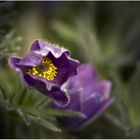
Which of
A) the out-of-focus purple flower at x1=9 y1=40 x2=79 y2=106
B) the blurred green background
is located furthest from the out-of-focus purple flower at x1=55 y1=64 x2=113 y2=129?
the out-of-focus purple flower at x1=9 y1=40 x2=79 y2=106

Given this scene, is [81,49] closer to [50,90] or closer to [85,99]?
[85,99]

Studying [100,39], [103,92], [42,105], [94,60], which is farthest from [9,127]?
[100,39]

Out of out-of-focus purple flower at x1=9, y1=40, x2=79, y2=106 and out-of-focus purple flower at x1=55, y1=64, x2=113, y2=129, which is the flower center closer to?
out-of-focus purple flower at x1=9, y1=40, x2=79, y2=106

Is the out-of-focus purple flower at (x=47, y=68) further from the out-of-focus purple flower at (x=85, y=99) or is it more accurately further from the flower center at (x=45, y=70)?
the out-of-focus purple flower at (x=85, y=99)

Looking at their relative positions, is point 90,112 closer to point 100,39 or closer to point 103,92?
point 103,92

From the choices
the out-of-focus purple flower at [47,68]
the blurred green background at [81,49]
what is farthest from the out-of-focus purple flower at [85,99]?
the out-of-focus purple flower at [47,68]

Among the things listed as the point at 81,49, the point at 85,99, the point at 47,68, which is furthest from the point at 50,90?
the point at 81,49
